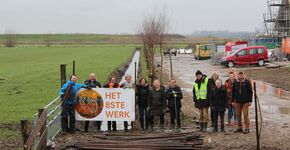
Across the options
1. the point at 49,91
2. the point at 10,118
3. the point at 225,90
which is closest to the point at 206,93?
the point at 225,90

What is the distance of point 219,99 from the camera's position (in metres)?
15.3

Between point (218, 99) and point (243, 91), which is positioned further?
point (218, 99)

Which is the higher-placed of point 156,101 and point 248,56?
point 248,56

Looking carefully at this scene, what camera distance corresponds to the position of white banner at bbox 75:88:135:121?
16.0 metres

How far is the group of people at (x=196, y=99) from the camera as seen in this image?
15.3 m

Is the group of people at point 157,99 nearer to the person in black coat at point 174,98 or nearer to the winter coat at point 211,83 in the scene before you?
A: the person in black coat at point 174,98

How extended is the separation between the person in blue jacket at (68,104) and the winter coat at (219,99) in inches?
169

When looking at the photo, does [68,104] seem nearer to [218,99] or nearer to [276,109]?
[218,99]

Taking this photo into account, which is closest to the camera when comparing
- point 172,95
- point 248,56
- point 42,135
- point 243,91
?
point 42,135

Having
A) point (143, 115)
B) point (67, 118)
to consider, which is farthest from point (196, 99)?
point (67, 118)

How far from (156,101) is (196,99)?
1271 mm

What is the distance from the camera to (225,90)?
15258 millimetres

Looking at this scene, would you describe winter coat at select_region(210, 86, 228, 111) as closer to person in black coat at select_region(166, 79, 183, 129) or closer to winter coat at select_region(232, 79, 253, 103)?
winter coat at select_region(232, 79, 253, 103)

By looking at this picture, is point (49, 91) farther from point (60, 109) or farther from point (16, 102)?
point (60, 109)
